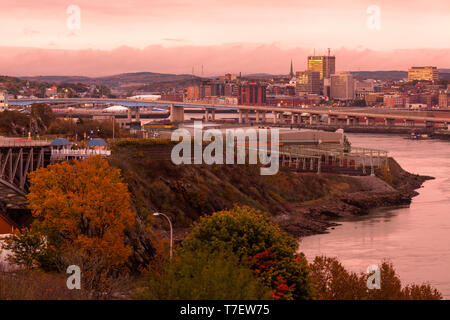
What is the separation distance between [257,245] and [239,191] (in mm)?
18613

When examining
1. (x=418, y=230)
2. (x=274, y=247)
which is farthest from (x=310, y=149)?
(x=274, y=247)

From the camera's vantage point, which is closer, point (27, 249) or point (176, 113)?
point (27, 249)

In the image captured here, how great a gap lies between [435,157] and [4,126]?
1416 inches

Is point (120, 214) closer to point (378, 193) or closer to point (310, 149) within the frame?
point (378, 193)

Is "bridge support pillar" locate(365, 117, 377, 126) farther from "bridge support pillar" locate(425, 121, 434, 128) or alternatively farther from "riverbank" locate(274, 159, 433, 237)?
"riverbank" locate(274, 159, 433, 237)

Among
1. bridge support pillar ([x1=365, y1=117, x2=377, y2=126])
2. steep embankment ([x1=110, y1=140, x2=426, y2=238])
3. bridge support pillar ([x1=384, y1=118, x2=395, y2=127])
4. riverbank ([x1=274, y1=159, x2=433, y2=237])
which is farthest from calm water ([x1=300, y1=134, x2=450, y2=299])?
bridge support pillar ([x1=365, y1=117, x2=377, y2=126])

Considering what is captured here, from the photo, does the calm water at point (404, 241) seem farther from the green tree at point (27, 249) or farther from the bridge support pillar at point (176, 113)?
the bridge support pillar at point (176, 113)

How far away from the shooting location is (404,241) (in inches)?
1180

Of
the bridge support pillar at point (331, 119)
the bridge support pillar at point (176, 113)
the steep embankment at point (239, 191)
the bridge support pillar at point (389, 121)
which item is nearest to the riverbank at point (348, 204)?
the steep embankment at point (239, 191)

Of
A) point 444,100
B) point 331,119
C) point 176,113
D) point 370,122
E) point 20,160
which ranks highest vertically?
point 20,160

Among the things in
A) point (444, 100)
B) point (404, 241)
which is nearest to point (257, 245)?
point (404, 241)

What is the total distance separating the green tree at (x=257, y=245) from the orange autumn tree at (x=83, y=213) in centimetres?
259

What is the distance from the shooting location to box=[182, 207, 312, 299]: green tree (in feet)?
52.8

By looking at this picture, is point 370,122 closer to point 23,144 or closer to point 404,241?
point 404,241
